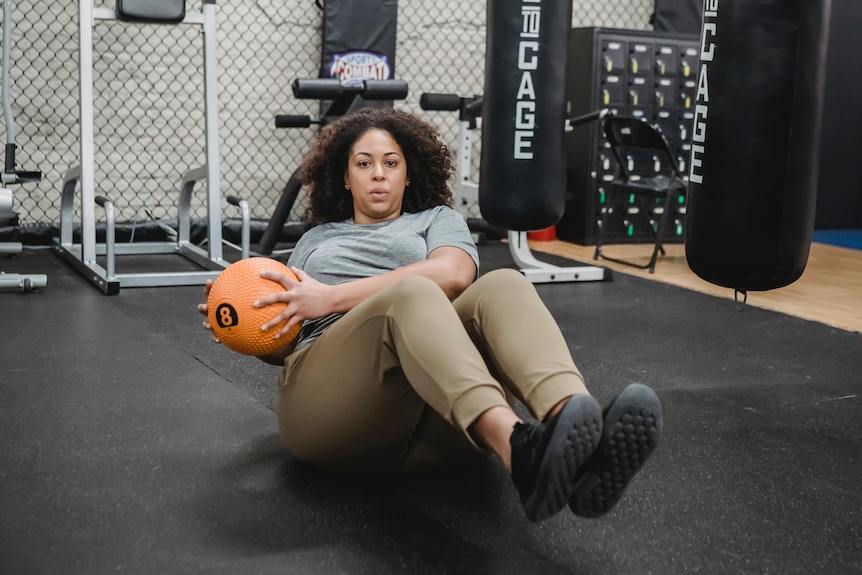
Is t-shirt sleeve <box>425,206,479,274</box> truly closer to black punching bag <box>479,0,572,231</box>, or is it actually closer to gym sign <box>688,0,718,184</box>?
gym sign <box>688,0,718,184</box>

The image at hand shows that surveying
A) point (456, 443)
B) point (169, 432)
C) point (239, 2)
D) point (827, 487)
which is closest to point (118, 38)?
point (239, 2)

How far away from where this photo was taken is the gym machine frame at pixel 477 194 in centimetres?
473

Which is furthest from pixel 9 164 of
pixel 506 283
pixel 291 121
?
pixel 506 283

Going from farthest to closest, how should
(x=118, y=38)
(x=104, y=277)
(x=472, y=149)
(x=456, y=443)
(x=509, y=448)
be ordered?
(x=472, y=149) < (x=118, y=38) < (x=104, y=277) < (x=456, y=443) < (x=509, y=448)

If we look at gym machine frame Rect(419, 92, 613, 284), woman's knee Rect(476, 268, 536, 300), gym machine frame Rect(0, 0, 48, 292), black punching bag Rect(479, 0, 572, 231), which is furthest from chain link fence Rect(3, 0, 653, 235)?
woman's knee Rect(476, 268, 536, 300)

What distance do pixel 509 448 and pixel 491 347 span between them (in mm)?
277

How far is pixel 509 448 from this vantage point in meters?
1.42

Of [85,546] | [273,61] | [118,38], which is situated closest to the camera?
[85,546]

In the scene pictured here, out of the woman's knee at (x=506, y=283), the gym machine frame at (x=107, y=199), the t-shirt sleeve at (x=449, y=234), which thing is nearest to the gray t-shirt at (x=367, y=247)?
the t-shirt sleeve at (x=449, y=234)

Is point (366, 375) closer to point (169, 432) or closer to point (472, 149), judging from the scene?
point (169, 432)

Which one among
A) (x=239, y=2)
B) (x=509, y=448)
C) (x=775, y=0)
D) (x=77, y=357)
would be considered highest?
(x=239, y=2)

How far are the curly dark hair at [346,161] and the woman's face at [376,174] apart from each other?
0.04 metres

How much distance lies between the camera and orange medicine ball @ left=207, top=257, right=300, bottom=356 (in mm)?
1784

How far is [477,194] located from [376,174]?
8.43 ft
